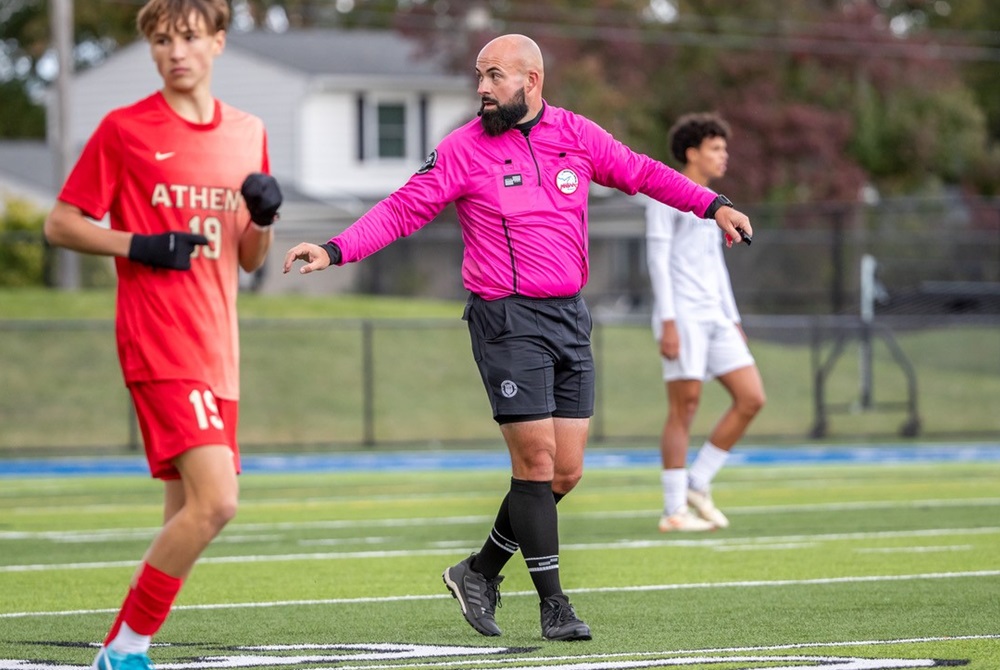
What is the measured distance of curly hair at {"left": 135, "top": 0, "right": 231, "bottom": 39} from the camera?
507cm

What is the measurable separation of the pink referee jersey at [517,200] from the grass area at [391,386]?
42.9 feet

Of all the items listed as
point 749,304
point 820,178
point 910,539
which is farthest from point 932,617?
point 820,178

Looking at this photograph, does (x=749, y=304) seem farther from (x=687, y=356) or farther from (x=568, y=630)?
(x=568, y=630)

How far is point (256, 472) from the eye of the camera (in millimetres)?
16734

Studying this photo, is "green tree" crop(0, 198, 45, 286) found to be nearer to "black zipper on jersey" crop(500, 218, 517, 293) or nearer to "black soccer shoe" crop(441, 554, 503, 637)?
"black soccer shoe" crop(441, 554, 503, 637)

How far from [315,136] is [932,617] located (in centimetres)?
3398

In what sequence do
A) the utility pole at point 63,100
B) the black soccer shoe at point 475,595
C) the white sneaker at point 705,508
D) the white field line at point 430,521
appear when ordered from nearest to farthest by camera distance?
the black soccer shoe at point 475,595 → the white sneaker at point 705,508 → the white field line at point 430,521 → the utility pole at point 63,100

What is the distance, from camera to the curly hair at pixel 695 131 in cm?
978

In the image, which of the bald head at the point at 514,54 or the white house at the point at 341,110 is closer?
the bald head at the point at 514,54

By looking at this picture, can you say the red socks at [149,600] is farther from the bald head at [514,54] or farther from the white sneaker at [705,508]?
the white sneaker at [705,508]

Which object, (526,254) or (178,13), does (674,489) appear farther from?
(178,13)

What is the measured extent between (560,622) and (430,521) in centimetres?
514

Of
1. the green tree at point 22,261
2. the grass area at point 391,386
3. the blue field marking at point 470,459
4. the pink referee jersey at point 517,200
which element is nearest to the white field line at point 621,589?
the pink referee jersey at point 517,200

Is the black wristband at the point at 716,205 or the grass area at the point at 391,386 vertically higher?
the black wristband at the point at 716,205
